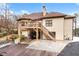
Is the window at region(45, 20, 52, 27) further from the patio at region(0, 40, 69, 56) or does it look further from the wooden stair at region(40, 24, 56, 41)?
the patio at region(0, 40, 69, 56)

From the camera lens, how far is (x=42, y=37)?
375 cm

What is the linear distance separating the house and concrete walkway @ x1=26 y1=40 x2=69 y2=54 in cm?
7

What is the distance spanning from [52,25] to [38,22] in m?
0.23

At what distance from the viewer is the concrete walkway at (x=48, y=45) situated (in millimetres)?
3691

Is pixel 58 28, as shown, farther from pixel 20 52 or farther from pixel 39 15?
pixel 20 52

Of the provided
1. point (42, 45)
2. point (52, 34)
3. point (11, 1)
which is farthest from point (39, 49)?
point (11, 1)

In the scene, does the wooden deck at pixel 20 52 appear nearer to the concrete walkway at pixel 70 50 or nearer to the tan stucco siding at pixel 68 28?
the concrete walkway at pixel 70 50

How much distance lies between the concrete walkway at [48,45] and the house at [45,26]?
0.07 metres

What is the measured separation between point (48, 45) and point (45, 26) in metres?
0.31

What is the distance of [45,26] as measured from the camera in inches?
147

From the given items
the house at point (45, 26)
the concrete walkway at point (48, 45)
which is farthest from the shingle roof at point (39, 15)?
the concrete walkway at point (48, 45)

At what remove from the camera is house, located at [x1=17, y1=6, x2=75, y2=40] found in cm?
370

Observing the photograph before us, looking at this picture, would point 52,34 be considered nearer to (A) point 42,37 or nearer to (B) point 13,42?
(A) point 42,37

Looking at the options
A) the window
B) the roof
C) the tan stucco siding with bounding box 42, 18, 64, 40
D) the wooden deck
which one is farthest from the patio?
the roof
